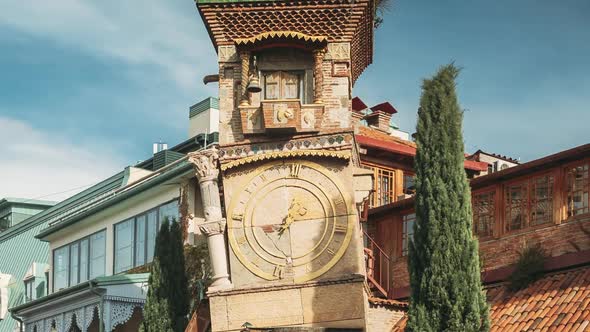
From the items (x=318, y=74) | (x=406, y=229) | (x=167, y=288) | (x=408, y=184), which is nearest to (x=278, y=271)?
(x=167, y=288)

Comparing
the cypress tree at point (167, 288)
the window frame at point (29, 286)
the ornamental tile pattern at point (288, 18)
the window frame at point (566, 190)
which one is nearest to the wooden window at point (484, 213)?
the window frame at point (566, 190)

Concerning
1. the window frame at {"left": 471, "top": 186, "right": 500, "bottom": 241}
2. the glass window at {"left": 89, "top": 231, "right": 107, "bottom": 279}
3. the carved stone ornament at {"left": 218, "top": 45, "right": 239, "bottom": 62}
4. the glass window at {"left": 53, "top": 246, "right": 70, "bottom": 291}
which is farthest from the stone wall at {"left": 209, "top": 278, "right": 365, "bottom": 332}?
the glass window at {"left": 53, "top": 246, "right": 70, "bottom": 291}

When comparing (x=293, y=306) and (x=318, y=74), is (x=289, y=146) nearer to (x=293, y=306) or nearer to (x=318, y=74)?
(x=318, y=74)

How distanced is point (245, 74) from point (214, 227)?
3761mm

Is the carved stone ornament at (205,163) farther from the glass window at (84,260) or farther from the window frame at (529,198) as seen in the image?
the glass window at (84,260)

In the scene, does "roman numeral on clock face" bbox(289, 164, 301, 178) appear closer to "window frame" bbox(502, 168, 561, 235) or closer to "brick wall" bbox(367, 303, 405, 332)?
"brick wall" bbox(367, 303, 405, 332)

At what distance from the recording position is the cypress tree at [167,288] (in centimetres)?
3641

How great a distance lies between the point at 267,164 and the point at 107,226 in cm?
1285

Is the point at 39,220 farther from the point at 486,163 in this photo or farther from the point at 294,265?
the point at 294,265

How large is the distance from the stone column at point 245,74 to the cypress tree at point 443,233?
200 inches

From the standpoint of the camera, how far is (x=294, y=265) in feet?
112

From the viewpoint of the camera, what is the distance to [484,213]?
35.7 metres

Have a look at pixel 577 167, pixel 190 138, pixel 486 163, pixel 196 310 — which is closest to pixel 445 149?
pixel 577 167

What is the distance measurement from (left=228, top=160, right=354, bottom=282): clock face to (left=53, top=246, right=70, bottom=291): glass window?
15672 mm
